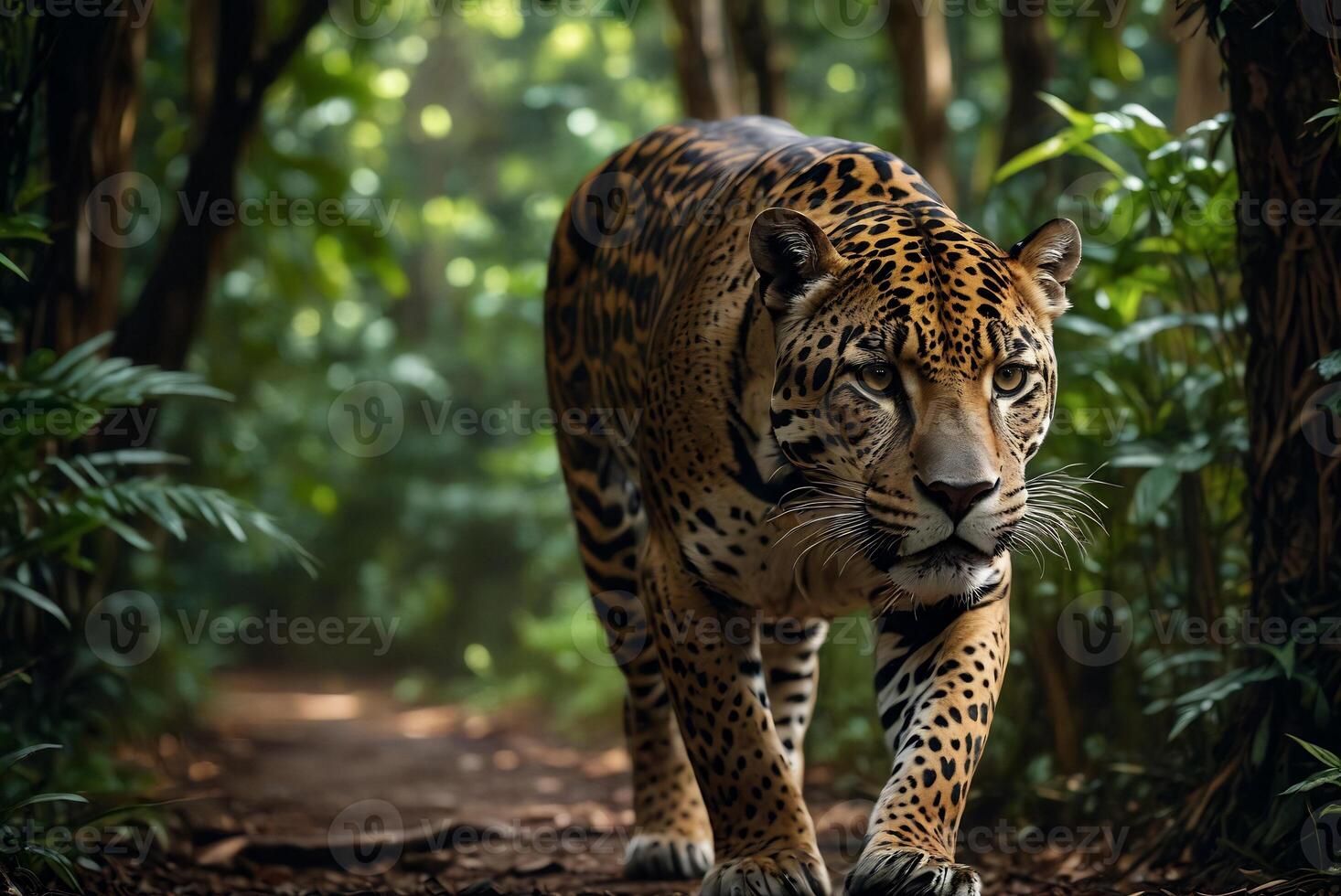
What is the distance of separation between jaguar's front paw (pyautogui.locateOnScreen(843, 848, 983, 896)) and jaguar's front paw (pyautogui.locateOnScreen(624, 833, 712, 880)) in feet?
4.76

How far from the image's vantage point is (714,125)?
5.27 metres

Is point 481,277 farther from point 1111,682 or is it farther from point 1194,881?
point 1194,881

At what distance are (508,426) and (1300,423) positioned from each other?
996 cm

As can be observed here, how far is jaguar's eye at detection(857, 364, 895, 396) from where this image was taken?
10.9ft

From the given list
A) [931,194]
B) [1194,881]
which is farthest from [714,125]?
[1194,881]

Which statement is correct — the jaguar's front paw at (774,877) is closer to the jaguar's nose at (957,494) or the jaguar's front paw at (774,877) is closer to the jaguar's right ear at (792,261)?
the jaguar's nose at (957,494)

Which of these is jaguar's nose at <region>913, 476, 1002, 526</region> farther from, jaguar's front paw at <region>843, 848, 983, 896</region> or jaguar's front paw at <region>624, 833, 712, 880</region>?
jaguar's front paw at <region>624, 833, 712, 880</region>

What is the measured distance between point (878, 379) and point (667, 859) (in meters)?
Result: 2.02

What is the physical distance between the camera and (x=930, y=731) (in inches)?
133

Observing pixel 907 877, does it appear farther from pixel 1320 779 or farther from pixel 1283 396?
pixel 1283 396

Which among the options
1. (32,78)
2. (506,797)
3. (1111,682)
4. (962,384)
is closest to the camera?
(962,384)

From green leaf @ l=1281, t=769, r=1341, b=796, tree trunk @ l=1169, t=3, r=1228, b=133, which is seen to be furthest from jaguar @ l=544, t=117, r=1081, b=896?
tree trunk @ l=1169, t=3, r=1228, b=133

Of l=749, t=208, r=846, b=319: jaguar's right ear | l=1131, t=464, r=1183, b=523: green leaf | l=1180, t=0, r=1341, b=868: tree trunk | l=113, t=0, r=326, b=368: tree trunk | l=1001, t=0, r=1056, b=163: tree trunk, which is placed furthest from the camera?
l=1001, t=0, r=1056, b=163: tree trunk

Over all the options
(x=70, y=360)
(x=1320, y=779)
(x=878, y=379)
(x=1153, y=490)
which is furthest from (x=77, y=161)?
(x=1320, y=779)
